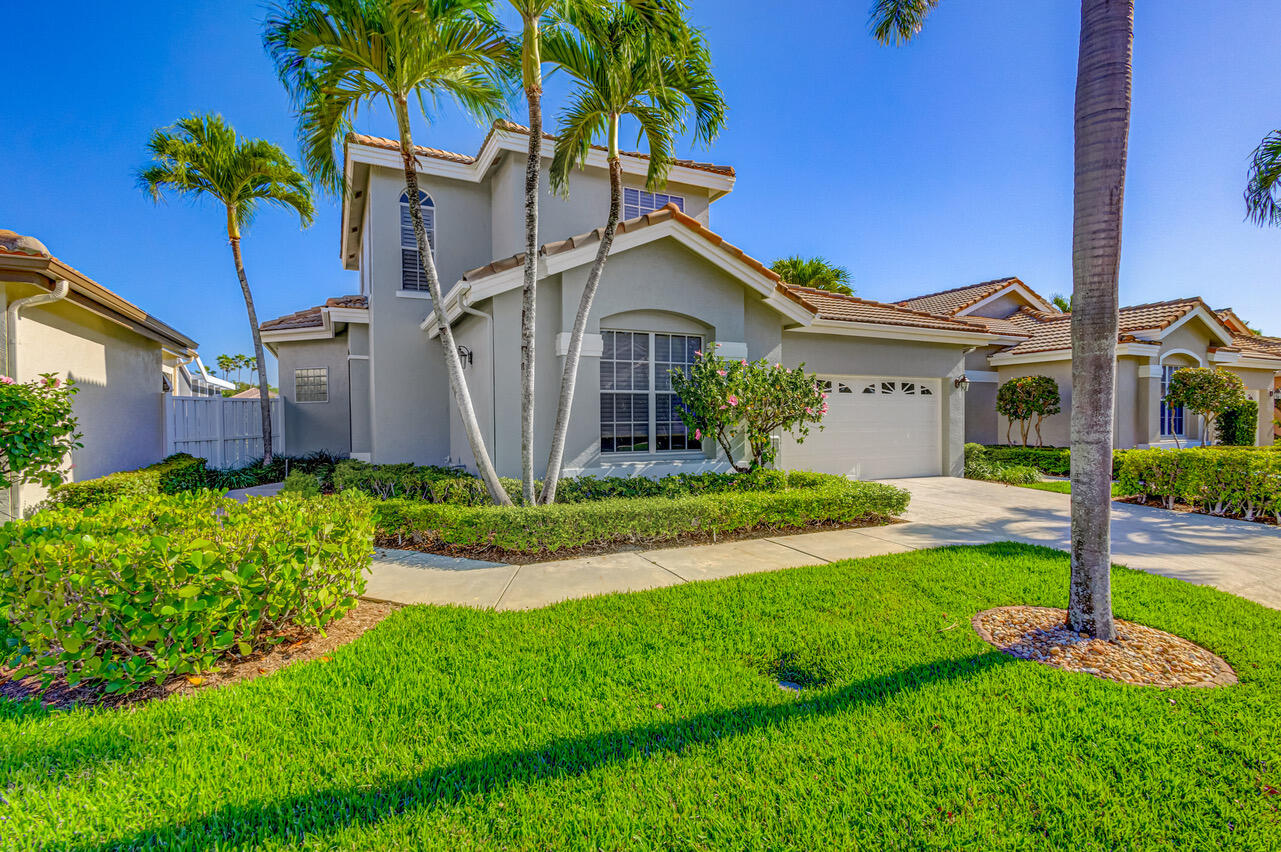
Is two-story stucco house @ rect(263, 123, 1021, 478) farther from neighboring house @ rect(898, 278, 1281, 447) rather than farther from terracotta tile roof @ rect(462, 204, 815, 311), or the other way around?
neighboring house @ rect(898, 278, 1281, 447)

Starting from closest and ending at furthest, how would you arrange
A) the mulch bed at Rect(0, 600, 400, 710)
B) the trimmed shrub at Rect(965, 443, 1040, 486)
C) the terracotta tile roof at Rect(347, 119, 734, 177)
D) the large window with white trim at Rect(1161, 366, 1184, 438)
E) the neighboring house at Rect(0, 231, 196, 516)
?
the mulch bed at Rect(0, 600, 400, 710) → the neighboring house at Rect(0, 231, 196, 516) → the terracotta tile roof at Rect(347, 119, 734, 177) → the trimmed shrub at Rect(965, 443, 1040, 486) → the large window with white trim at Rect(1161, 366, 1184, 438)

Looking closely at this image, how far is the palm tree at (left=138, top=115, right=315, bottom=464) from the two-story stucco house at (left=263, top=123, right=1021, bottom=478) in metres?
1.57

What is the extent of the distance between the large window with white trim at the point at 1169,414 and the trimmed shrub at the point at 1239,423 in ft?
3.10

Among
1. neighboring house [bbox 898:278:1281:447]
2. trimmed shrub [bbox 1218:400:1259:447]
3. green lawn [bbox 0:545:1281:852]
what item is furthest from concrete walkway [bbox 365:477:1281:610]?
trimmed shrub [bbox 1218:400:1259:447]

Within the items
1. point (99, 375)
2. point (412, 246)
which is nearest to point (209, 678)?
point (99, 375)

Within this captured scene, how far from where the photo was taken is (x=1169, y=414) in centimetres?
1745

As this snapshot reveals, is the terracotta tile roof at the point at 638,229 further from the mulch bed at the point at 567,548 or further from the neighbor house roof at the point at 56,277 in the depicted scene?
the neighbor house roof at the point at 56,277

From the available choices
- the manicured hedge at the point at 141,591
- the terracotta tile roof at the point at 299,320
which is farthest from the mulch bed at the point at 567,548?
the terracotta tile roof at the point at 299,320

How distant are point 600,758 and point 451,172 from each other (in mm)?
12967

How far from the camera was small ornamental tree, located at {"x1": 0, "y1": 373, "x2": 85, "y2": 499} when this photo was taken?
651 cm

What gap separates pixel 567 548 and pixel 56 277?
7.79 m

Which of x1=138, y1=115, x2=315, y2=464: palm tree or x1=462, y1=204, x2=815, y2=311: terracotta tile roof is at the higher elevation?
x1=138, y1=115, x2=315, y2=464: palm tree

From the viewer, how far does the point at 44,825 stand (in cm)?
237

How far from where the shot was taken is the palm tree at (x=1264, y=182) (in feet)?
39.4
